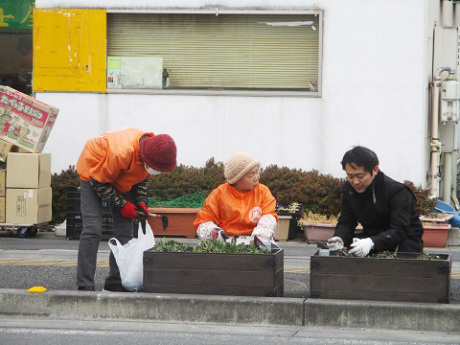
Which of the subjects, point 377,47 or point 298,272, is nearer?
point 298,272

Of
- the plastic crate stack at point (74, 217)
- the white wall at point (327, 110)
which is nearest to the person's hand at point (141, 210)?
the plastic crate stack at point (74, 217)

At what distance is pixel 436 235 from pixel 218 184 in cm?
335

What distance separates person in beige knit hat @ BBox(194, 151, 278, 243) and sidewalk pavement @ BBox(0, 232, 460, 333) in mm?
618

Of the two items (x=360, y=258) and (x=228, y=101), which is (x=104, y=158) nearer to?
(x=360, y=258)

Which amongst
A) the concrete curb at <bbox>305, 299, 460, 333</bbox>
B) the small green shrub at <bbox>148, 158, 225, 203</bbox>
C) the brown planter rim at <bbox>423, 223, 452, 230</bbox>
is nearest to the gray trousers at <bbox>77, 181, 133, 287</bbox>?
the concrete curb at <bbox>305, 299, 460, 333</bbox>

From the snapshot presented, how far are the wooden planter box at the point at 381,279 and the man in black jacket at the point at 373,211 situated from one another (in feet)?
0.50

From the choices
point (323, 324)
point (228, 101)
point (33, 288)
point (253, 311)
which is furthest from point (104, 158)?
point (228, 101)

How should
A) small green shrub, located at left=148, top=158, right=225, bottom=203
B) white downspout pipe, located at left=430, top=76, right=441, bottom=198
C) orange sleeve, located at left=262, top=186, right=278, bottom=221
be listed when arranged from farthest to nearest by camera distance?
1. white downspout pipe, located at left=430, top=76, right=441, bottom=198
2. small green shrub, located at left=148, top=158, right=225, bottom=203
3. orange sleeve, located at left=262, top=186, right=278, bottom=221

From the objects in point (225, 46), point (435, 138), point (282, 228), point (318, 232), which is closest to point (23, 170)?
point (282, 228)

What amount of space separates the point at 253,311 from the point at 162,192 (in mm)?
6504

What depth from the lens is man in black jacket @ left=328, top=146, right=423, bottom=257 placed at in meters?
6.63

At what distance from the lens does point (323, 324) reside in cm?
655

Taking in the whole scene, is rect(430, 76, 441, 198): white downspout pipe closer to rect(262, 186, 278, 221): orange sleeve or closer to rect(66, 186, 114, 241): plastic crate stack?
rect(66, 186, 114, 241): plastic crate stack

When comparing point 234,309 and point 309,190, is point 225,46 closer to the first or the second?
point 309,190
